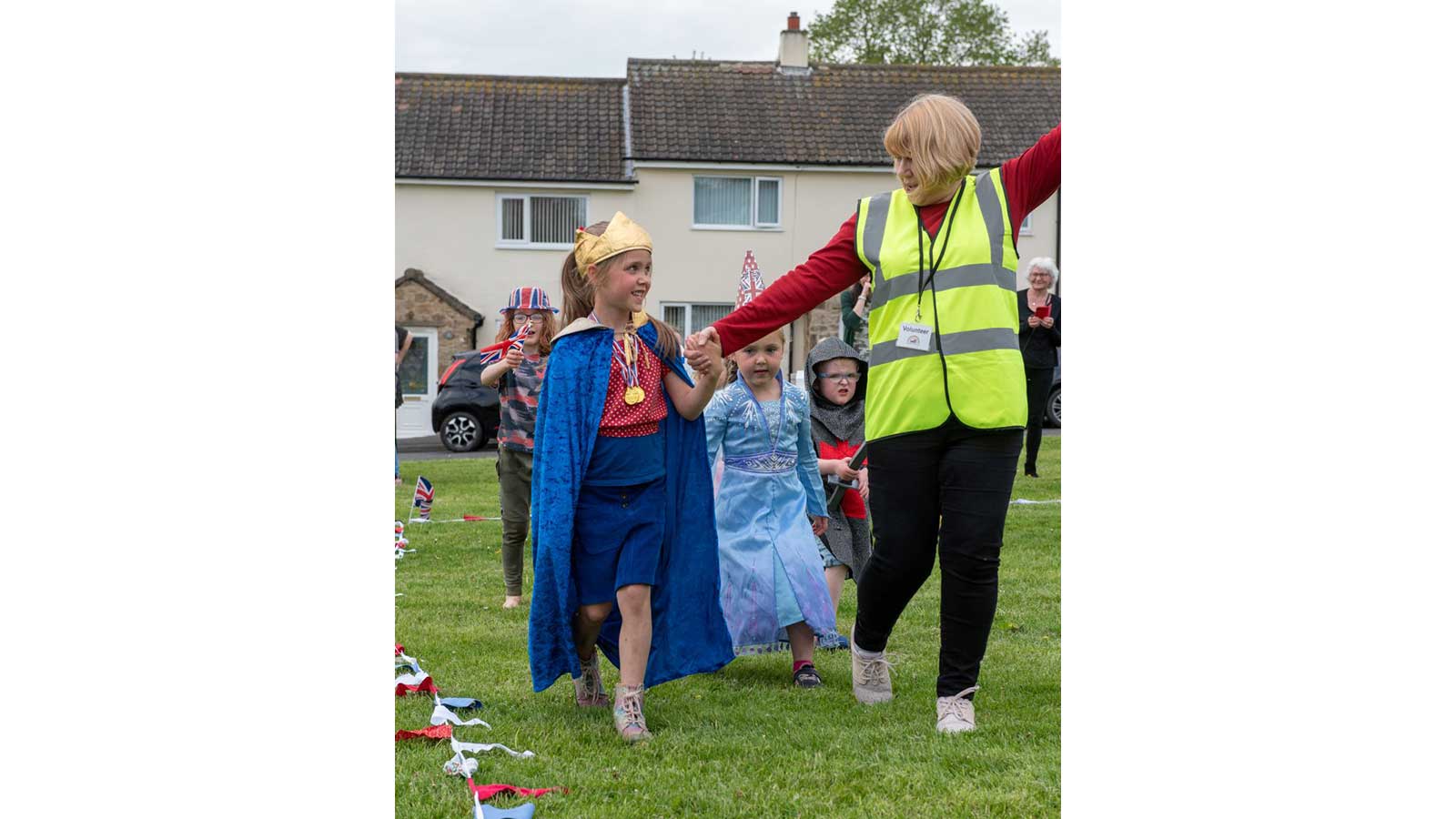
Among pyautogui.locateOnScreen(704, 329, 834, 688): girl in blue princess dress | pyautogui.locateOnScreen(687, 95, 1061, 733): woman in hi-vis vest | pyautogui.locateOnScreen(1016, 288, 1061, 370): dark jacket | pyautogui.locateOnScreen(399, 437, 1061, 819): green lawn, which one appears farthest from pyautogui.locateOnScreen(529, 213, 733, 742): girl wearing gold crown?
pyautogui.locateOnScreen(1016, 288, 1061, 370): dark jacket

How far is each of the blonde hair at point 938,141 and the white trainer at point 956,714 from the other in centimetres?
161

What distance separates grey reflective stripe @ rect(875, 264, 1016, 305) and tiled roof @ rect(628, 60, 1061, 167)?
25.4 metres

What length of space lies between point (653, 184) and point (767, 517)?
966 inches

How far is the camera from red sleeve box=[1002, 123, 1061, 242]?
4257 millimetres

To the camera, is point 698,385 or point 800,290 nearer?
point 800,290

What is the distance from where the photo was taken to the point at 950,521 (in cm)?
436

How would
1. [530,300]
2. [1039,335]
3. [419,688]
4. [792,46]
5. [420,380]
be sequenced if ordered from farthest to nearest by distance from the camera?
1. [792,46]
2. [420,380]
3. [1039,335]
4. [530,300]
5. [419,688]

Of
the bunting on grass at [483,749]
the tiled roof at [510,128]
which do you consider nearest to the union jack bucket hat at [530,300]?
the bunting on grass at [483,749]

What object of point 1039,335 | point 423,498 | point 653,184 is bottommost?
point 423,498

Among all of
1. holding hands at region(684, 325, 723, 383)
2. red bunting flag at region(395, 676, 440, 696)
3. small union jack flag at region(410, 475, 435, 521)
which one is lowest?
red bunting flag at region(395, 676, 440, 696)

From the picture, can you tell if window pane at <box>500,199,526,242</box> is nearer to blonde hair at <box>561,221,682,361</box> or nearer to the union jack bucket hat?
the union jack bucket hat

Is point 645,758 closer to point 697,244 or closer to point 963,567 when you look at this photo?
point 963,567

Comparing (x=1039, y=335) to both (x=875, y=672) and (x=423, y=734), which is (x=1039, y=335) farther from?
(x=423, y=734)

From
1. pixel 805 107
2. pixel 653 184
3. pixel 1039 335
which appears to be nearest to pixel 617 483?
pixel 1039 335
